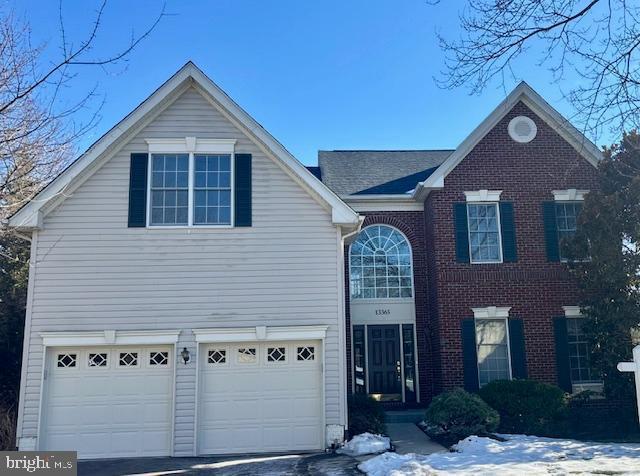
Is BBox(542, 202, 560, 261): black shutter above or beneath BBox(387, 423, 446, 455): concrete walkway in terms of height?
above

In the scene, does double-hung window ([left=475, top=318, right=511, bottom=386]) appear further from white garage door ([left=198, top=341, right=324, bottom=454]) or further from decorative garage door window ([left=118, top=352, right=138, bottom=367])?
decorative garage door window ([left=118, top=352, right=138, bottom=367])

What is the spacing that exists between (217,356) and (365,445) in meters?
3.28

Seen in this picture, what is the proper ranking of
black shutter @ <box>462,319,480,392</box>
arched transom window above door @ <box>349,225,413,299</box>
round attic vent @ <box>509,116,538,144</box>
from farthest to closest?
arched transom window above door @ <box>349,225,413,299</box>, round attic vent @ <box>509,116,538,144</box>, black shutter @ <box>462,319,480,392</box>

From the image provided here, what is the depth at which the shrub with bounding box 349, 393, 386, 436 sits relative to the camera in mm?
11062

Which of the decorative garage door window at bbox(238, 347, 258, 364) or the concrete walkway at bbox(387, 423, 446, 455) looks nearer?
the concrete walkway at bbox(387, 423, 446, 455)

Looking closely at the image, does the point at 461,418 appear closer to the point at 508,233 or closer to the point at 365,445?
the point at 365,445

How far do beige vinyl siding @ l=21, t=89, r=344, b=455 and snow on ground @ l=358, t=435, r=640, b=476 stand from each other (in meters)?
2.26

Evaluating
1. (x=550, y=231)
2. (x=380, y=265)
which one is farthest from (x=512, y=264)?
(x=380, y=265)

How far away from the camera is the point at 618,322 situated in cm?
1238

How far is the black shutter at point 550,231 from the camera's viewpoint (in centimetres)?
1412

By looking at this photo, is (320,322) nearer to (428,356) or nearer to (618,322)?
(428,356)

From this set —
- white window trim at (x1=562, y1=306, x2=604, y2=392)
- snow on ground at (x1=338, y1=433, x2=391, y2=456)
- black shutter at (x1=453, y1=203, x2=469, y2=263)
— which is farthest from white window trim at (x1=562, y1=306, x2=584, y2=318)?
snow on ground at (x1=338, y1=433, x2=391, y2=456)

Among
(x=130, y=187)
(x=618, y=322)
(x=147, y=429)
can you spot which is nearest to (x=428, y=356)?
(x=618, y=322)

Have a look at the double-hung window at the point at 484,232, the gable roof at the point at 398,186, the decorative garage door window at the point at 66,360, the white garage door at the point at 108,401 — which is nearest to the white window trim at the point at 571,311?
the double-hung window at the point at 484,232
